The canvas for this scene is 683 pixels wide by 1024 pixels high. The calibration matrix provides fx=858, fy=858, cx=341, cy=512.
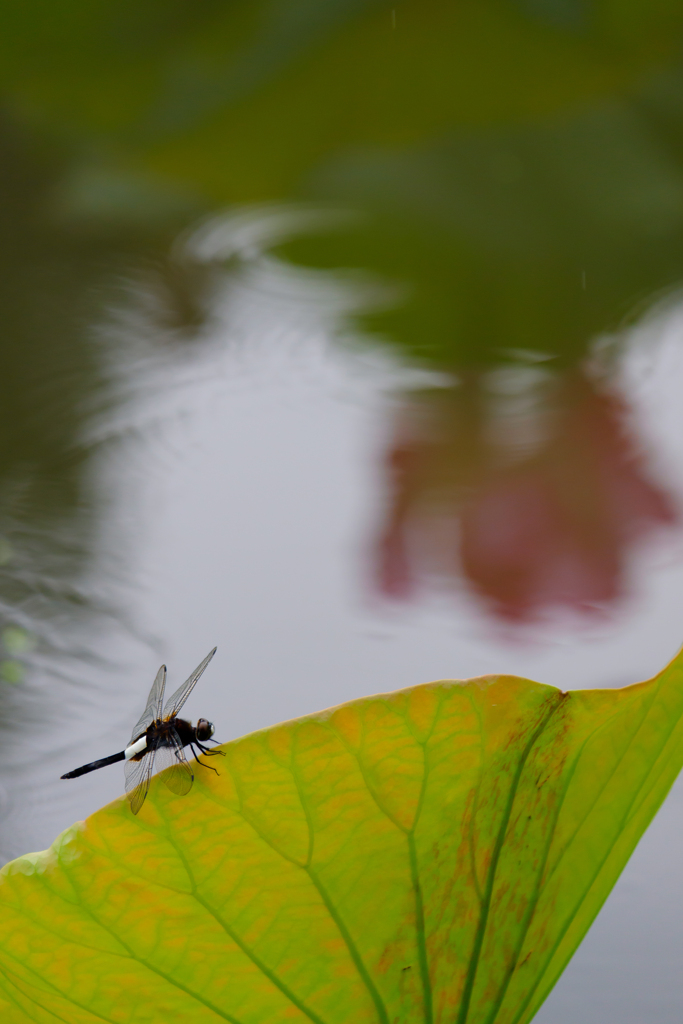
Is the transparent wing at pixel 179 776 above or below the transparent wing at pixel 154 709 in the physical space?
below

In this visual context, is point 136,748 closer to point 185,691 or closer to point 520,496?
point 185,691

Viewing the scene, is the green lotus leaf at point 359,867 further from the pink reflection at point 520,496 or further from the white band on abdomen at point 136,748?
the pink reflection at point 520,496

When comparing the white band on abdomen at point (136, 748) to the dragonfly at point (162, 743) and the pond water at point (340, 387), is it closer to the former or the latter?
the dragonfly at point (162, 743)

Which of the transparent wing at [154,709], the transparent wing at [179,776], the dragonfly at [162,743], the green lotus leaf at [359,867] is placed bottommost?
the green lotus leaf at [359,867]

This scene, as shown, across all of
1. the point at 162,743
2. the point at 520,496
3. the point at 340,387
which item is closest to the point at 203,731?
the point at 162,743

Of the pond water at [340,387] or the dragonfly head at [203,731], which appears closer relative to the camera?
the dragonfly head at [203,731]

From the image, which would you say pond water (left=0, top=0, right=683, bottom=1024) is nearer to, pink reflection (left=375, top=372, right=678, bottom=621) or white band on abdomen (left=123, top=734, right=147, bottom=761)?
pink reflection (left=375, top=372, right=678, bottom=621)

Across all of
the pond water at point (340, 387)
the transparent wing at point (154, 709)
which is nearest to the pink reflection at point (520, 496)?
the pond water at point (340, 387)

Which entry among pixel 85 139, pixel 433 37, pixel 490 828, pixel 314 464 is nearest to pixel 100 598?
pixel 314 464
